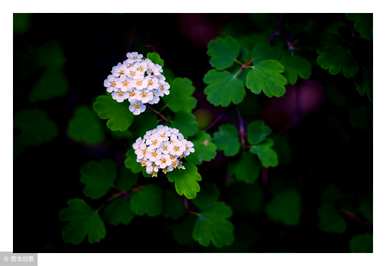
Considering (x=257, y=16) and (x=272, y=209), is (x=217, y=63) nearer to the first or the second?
(x=257, y=16)

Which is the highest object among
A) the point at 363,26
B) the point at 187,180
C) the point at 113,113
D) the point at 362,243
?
the point at 363,26

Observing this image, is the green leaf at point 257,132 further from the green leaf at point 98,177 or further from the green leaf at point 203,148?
the green leaf at point 98,177

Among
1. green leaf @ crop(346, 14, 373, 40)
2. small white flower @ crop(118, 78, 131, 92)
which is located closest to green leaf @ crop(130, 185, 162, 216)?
small white flower @ crop(118, 78, 131, 92)

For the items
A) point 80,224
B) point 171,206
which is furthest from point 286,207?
point 80,224

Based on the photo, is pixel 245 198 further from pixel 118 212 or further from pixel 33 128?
pixel 33 128

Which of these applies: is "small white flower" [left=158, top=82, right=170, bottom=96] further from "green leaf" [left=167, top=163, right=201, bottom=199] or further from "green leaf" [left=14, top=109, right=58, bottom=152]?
"green leaf" [left=14, top=109, right=58, bottom=152]
